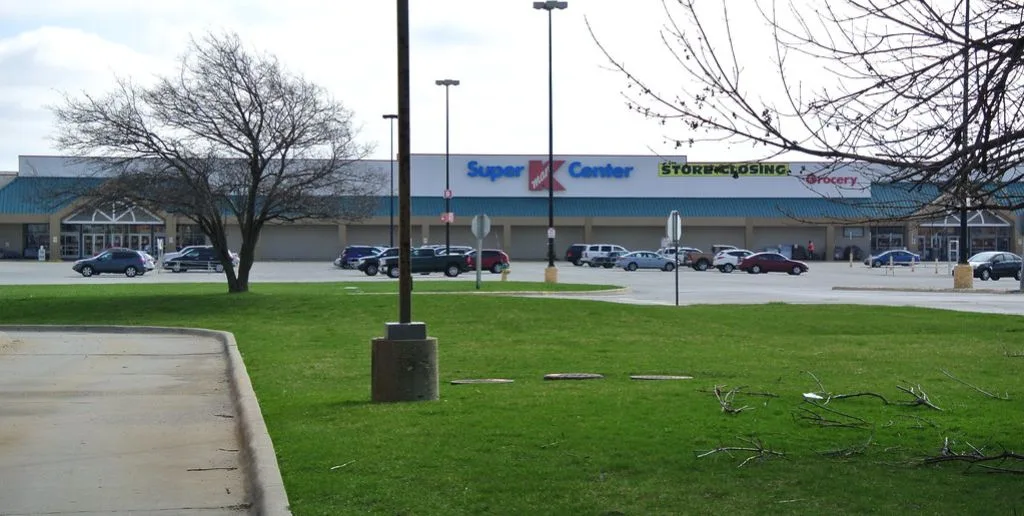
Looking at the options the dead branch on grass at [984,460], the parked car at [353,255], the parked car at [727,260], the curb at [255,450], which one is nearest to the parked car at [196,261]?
the parked car at [353,255]

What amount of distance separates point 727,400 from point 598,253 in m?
65.8

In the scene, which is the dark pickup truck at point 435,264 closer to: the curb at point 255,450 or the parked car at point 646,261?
the parked car at point 646,261

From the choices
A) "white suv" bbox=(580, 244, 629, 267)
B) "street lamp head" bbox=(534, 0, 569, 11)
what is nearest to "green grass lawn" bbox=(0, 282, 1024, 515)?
"street lamp head" bbox=(534, 0, 569, 11)

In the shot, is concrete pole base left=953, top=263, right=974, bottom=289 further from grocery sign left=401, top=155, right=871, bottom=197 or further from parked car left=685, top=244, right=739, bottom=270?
grocery sign left=401, top=155, right=871, bottom=197

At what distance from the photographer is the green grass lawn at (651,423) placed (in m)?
7.61

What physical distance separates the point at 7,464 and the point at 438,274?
51.1 meters

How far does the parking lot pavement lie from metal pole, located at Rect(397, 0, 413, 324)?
7.19 feet

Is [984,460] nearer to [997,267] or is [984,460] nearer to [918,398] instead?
[918,398]

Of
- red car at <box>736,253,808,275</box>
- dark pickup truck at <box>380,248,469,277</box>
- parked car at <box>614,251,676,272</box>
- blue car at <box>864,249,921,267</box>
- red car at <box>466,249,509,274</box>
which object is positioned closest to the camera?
dark pickup truck at <box>380,248,469,277</box>

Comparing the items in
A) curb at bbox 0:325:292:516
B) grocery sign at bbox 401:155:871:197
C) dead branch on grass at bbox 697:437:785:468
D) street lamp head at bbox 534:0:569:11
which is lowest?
curb at bbox 0:325:292:516

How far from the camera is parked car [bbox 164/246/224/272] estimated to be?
63906mm

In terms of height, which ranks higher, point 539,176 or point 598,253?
point 539,176

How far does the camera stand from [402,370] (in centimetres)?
1212

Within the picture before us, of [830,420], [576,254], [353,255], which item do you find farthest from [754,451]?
[576,254]
